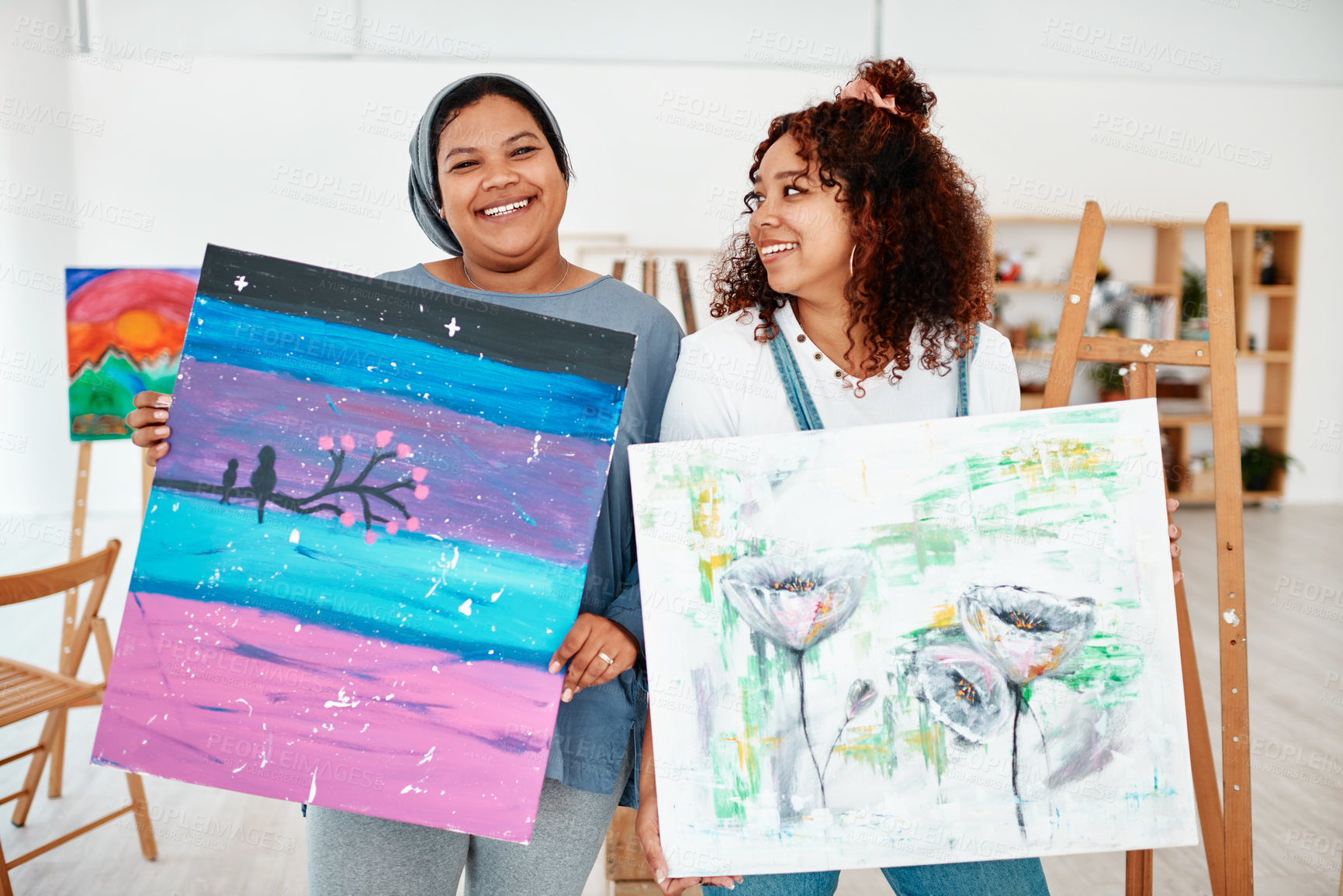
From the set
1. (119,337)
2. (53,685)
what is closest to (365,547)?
(53,685)

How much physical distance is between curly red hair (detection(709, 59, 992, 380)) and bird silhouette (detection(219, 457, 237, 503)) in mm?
724

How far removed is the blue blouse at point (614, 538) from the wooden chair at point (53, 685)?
1.29m

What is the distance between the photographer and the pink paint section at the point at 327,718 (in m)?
1.09

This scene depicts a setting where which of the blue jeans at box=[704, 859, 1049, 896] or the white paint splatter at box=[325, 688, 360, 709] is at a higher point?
the white paint splatter at box=[325, 688, 360, 709]

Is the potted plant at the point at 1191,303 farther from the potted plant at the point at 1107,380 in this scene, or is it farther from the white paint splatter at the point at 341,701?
the white paint splatter at the point at 341,701

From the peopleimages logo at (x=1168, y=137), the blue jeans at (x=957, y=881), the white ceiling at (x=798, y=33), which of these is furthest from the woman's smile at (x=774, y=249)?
the peopleimages logo at (x=1168, y=137)

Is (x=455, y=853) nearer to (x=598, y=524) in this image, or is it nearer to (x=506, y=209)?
(x=598, y=524)

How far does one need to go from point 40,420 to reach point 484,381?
660cm

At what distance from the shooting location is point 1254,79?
6691 mm

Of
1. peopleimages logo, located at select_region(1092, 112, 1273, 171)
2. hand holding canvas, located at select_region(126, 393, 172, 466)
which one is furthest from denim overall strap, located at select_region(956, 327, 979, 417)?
peopleimages logo, located at select_region(1092, 112, 1273, 171)

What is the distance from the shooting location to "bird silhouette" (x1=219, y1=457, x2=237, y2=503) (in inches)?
43.5

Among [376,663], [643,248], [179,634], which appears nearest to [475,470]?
[376,663]

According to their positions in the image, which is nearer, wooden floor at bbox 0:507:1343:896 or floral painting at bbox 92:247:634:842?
floral painting at bbox 92:247:634:842

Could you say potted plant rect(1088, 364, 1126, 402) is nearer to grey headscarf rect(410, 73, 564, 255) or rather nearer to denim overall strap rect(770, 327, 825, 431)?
denim overall strap rect(770, 327, 825, 431)
